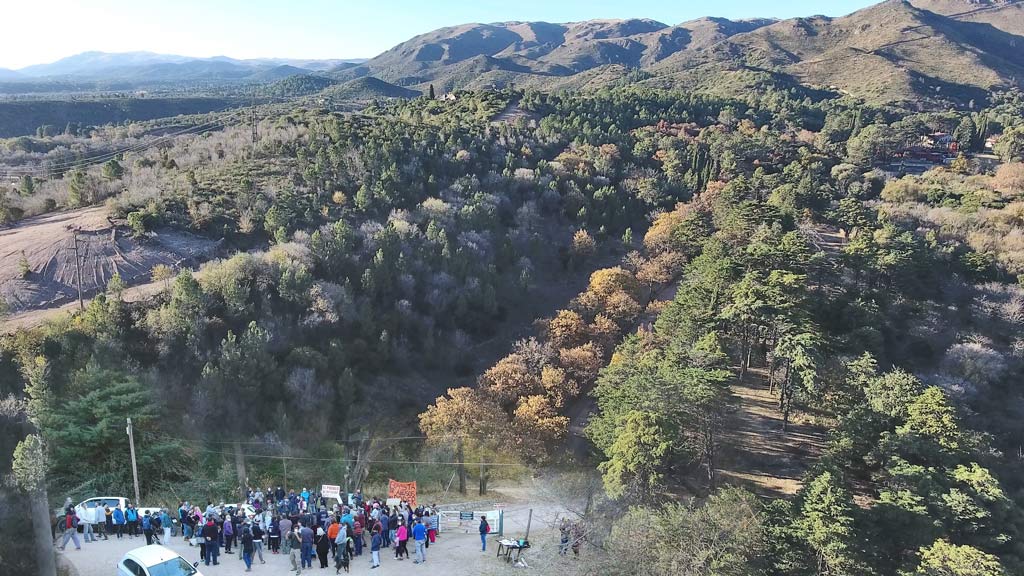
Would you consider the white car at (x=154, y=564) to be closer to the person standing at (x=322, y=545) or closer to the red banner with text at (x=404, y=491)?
the person standing at (x=322, y=545)

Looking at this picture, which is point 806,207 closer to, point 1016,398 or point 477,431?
point 1016,398

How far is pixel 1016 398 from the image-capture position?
32.5 meters

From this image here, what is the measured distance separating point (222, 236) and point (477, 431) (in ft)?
90.3

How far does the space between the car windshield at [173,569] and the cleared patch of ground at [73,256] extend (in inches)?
1131

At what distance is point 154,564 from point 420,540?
21.0 feet

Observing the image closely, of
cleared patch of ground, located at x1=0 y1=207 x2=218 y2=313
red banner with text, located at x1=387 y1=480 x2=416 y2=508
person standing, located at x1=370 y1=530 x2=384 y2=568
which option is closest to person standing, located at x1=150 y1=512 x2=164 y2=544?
person standing, located at x1=370 y1=530 x2=384 y2=568

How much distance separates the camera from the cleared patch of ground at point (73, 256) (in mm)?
34875

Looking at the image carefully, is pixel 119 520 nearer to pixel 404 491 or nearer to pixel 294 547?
pixel 294 547

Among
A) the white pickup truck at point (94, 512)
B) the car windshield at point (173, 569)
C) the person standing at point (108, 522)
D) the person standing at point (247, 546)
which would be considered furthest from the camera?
the white pickup truck at point (94, 512)

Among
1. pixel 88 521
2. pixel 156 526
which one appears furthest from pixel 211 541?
pixel 88 521

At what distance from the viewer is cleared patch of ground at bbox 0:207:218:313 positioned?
34.9 metres

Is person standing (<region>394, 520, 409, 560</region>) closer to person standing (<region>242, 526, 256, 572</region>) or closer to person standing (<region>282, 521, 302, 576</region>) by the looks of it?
person standing (<region>282, 521, 302, 576</region>)

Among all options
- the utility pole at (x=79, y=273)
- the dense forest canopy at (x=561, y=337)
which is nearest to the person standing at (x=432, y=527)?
the dense forest canopy at (x=561, y=337)

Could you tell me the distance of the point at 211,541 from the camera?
14.6m
